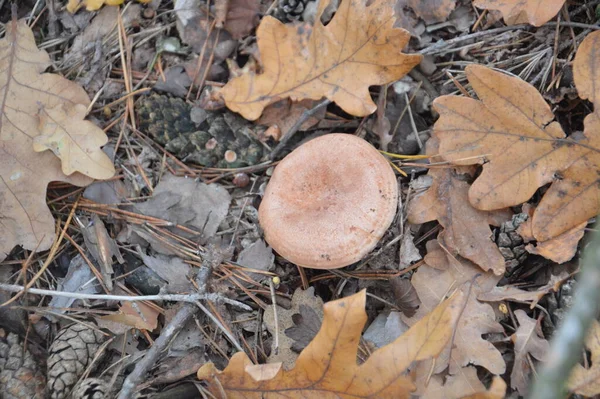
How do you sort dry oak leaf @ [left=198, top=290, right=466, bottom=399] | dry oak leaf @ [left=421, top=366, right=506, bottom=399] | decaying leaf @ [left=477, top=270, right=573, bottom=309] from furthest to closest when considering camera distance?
decaying leaf @ [left=477, top=270, right=573, bottom=309] < dry oak leaf @ [left=421, top=366, right=506, bottom=399] < dry oak leaf @ [left=198, top=290, right=466, bottom=399]

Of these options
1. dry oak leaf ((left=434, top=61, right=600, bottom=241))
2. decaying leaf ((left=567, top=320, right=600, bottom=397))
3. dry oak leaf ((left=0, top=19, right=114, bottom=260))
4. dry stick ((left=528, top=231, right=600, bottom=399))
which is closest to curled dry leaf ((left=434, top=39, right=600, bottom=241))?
dry oak leaf ((left=434, top=61, right=600, bottom=241))

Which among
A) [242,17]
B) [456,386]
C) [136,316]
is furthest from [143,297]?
[242,17]

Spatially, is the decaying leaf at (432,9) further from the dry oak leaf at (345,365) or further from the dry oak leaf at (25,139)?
the dry oak leaf at (25,139)

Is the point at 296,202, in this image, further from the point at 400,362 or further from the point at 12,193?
the point at 12,193

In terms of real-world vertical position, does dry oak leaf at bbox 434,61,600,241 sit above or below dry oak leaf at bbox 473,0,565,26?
below

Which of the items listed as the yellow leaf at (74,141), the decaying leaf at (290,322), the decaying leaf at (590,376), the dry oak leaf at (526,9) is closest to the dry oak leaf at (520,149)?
the dry oak leaf at (526,9)

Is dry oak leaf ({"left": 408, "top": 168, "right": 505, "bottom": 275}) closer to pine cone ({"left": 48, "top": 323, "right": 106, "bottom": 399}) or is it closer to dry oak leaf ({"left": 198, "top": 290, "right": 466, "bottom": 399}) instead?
dry oak leaf ({"left": 198, "top": 290, "right": 466, "bottom": 399})

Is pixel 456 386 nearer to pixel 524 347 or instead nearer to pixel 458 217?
pixel 524 347
